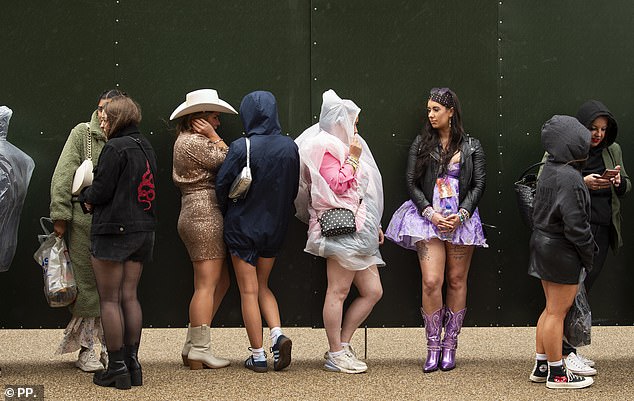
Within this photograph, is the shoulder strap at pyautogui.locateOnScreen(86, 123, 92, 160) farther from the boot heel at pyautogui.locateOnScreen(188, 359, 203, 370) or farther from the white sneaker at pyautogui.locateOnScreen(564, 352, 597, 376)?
the white sneaker at pyautogui.locateOnScreen(564, 352, 597, 376)

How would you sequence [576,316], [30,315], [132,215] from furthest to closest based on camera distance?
[30,315] < [576,316] < [132,215]

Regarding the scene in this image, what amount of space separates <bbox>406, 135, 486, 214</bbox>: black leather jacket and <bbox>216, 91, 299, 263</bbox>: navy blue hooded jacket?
781 mm

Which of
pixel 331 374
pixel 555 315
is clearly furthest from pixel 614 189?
pixel 331 374

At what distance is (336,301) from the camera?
705 cm

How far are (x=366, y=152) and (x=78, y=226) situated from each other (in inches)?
73.7

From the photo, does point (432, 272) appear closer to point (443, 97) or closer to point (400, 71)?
point (443, 97)

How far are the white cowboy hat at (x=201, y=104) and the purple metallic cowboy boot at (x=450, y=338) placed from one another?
75.9 inches

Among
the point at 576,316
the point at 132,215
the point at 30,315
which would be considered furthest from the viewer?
the point at 30,315

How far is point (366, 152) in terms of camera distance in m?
7.21

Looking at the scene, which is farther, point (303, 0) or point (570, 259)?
point (303, 0)

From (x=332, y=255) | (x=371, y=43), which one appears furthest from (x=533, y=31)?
(x=332, y=255)

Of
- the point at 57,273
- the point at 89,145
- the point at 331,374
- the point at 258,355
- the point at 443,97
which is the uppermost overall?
the point at 443,97

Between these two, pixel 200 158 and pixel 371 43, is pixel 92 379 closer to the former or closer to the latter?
pixel 200 158

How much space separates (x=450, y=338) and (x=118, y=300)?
2.14 meters
